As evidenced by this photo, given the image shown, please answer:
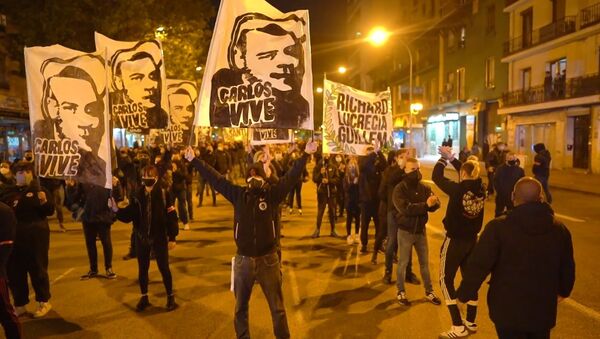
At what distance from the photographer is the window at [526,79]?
110ft

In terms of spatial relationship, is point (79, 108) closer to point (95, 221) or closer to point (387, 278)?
point (95, 221)

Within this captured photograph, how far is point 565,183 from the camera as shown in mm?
21891

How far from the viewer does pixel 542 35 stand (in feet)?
102

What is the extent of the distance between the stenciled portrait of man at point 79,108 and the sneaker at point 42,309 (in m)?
1.60

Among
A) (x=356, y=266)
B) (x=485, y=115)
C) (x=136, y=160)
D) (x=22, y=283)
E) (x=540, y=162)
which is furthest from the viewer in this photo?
(x=485, y=115)

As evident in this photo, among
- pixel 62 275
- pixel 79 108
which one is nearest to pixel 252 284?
pixel 79 108

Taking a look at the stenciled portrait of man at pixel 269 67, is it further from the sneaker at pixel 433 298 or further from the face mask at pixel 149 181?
the sneaker at pixel 433 298

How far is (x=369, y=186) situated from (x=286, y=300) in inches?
124

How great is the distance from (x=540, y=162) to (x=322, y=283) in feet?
28.8

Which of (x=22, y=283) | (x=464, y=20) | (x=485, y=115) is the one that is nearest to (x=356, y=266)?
(x=22, y=283)

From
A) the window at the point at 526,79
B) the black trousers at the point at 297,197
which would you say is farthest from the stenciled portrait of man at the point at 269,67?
the window at the point at 526,79

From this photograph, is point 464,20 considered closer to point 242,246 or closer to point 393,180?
point 393,180

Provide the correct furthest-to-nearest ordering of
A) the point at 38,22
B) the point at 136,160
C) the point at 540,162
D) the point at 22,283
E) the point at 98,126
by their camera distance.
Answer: the point at 38,22 → the point at 136,160 → the point at 540,162 → the point at 98,126 → the point at 22,283

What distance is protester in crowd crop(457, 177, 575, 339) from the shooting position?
3.44m
